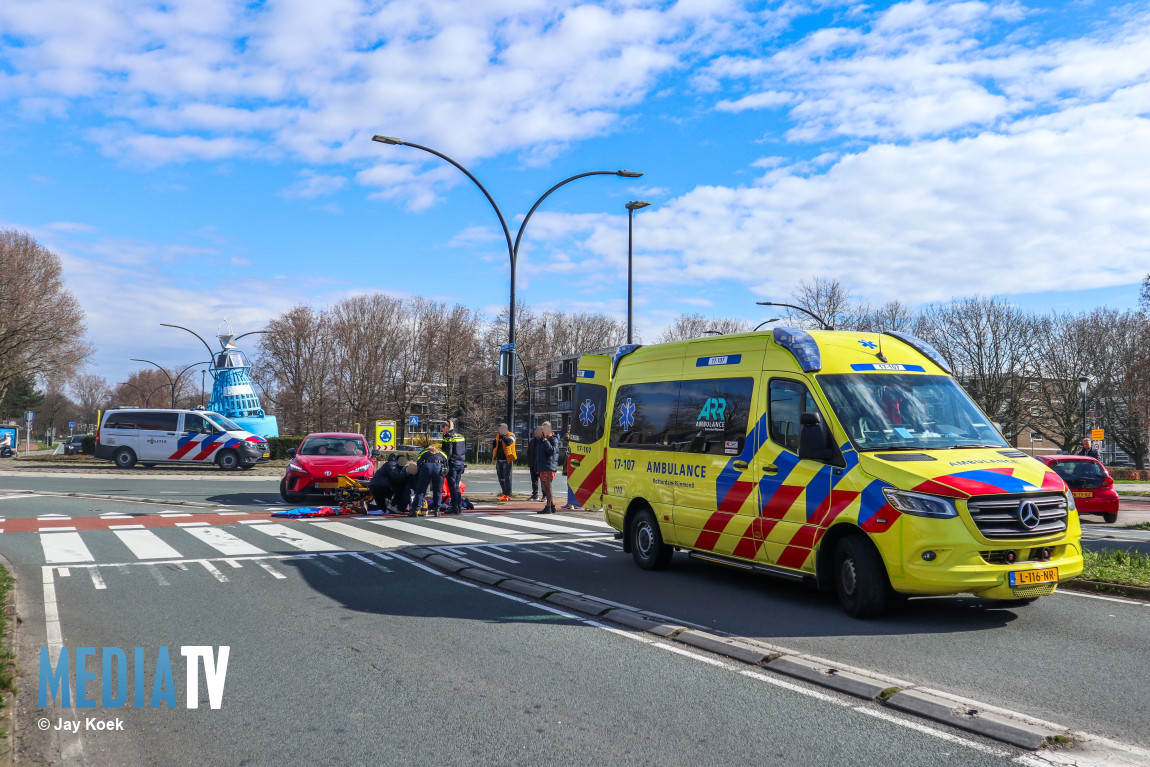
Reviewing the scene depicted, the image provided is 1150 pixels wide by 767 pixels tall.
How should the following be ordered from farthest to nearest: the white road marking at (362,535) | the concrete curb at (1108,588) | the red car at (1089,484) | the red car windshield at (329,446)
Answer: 1. the red car at (1089,484)
2. the red car windshield at (329,446)
3. the white road marking at (362,535)
4. the concrete curb at (1108,588)

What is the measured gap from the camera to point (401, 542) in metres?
12.5

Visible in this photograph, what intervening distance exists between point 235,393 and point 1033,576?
171ft

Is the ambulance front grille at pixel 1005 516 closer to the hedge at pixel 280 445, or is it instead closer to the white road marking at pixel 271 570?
the white road marking at pixel 271 570

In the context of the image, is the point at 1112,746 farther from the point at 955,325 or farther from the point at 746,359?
the point at 955,325

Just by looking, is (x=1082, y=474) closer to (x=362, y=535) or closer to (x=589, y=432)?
(x=589, y=432)

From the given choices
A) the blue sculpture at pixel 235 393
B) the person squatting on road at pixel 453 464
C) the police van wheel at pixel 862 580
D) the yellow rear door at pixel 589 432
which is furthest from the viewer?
the blue sculpture at pixel 235 393

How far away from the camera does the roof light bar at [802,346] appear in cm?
826

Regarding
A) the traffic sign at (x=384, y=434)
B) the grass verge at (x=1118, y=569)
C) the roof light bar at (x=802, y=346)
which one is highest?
the roof light bar at (x=802, y=346)

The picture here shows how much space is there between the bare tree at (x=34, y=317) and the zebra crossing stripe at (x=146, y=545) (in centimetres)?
3746

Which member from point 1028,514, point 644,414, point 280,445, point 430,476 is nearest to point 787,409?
point 1028,514

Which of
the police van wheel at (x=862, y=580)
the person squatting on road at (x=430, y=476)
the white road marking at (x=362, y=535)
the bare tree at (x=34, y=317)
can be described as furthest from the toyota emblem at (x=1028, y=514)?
the bare tree at (x=34, y=317)

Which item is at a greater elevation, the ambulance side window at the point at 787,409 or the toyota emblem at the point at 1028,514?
the ambulance side window at the point at 787,409

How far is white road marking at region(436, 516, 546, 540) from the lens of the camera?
13453 millimetres

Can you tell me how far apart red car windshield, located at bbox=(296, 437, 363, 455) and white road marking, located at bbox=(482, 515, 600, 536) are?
13.6ft
